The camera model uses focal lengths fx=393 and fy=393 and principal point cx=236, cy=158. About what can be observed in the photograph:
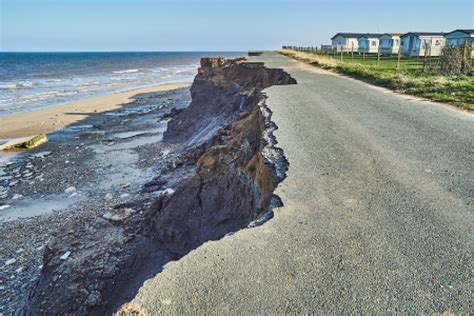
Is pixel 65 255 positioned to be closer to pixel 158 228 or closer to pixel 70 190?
pixel 158 228

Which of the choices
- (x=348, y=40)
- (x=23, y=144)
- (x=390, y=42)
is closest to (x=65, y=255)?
(x=23, y=144)

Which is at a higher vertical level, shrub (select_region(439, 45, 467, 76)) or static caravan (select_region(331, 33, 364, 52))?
static caravan (select_region(331, 33, 364, 52))

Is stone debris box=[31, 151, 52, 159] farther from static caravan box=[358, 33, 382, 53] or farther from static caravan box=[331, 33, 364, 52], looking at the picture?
static caravan box=[331, 33, 364, 52]

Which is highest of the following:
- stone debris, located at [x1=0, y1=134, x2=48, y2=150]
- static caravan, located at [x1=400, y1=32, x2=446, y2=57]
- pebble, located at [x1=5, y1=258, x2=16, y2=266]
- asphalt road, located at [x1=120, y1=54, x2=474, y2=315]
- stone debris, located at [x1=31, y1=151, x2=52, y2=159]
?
static caravan, located at [x1=400, y1=32, x2=446, y2=57]

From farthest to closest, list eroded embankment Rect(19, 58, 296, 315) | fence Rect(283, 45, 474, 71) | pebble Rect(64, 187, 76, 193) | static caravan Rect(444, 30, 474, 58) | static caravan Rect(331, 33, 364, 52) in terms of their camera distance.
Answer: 1. static caravan Rect(331, 33, 364, 52)
2. static caravan Rect(444, 30, 474, 58)
3. fence Rect(283, 45, 474, 71)
4. pebble Rect(64, 187, 76, 193)
5. eroded embankment Rect(19, 58, 296, 315)

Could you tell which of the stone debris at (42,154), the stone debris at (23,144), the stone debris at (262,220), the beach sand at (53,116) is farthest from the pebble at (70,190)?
the beach sand at (53,116)

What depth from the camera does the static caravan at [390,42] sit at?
172ft

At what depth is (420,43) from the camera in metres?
45.0

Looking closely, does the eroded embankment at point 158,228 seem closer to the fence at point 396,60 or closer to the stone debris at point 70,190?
the stone debris at point 70,190

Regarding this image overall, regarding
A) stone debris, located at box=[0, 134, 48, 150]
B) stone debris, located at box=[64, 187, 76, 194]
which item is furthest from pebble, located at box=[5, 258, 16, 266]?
stone debris, located at box=[0, 134, 48, 150]

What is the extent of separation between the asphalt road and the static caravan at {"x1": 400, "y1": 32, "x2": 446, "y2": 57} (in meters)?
42.4

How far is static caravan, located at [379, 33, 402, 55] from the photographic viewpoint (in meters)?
52.4

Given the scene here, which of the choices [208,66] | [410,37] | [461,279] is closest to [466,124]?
[461,279]

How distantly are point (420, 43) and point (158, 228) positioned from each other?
4584 centimetres
